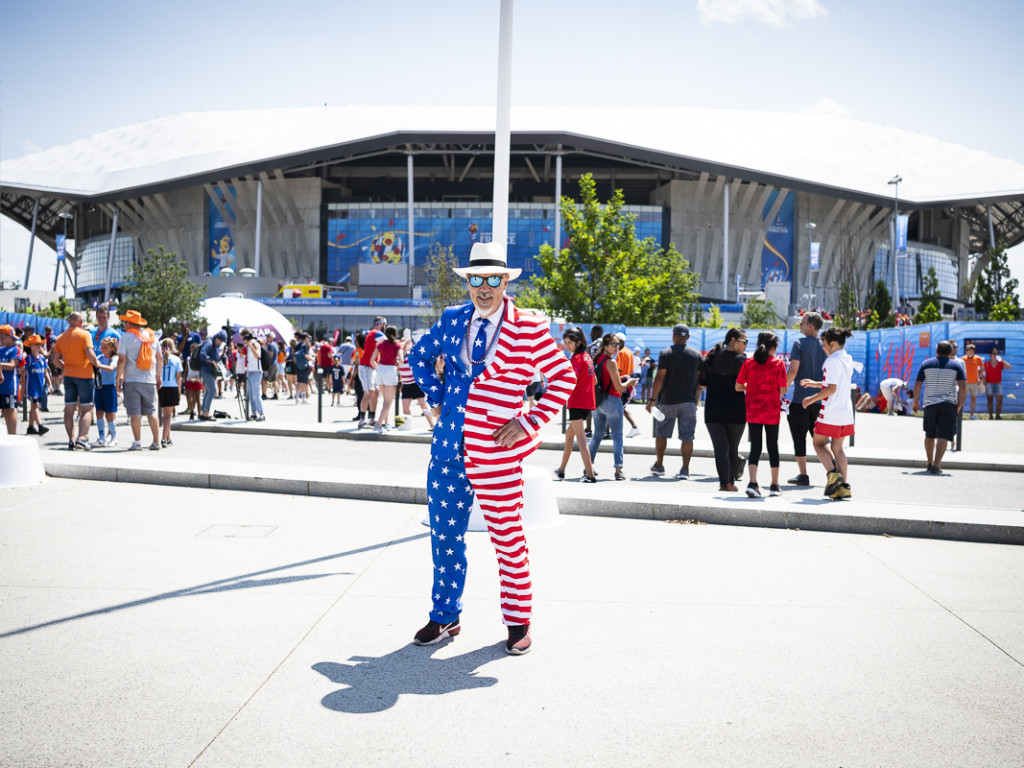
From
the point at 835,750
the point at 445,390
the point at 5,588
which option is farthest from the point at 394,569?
the point at 835,750

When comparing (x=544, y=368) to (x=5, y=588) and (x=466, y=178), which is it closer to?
(x=5, y=588)

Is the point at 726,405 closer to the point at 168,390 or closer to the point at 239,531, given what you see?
the point at 239,531

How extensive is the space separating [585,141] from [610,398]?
5275 cm

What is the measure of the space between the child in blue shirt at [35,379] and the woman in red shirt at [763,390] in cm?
1085

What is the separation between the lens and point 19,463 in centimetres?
813

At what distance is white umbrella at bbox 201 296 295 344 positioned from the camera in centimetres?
2678

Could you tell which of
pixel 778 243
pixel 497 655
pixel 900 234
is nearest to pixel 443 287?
pixel 900 234

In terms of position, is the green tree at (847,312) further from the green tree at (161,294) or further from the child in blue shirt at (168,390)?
the child in blue shirt at (168,390)

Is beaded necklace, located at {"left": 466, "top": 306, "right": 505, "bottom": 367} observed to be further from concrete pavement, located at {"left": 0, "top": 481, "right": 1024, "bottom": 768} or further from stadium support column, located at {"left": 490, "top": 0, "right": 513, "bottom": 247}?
stadium support column, located at {"left": 490, "top": 0, "right": 513, "bottom": 247}

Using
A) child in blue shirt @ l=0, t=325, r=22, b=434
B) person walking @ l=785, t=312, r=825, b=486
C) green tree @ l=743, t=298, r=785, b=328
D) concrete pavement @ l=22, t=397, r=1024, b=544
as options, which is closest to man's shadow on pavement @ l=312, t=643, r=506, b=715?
concrete pavement @ l=22, t=397, r=1024, b=544

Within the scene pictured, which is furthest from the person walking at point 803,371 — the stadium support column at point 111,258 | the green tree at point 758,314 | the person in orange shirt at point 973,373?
the stadium support column at point 111,258

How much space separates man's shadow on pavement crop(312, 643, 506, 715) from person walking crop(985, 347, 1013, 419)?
21313mm

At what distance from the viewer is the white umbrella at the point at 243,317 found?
26.8 metres

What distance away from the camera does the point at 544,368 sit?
13.1ft
